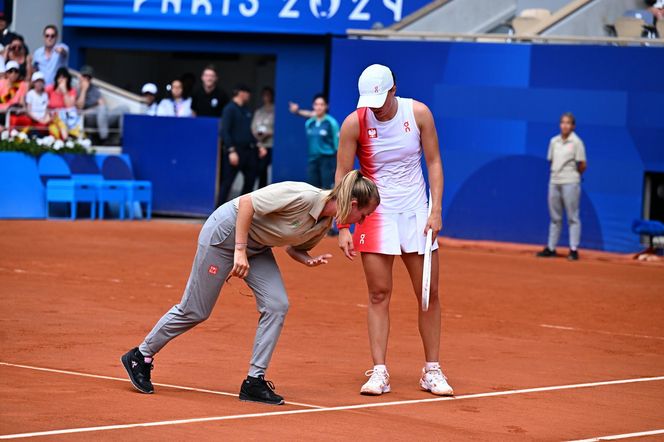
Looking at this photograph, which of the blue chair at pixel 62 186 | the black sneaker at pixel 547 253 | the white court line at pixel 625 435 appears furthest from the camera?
the blue chair at pixel 62 186

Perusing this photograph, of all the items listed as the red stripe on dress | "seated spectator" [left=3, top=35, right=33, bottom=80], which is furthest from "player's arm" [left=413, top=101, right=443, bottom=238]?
"seated spectator" [left=3, top=35, right=33, bottom=80]

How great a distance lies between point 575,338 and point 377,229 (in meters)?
3.79

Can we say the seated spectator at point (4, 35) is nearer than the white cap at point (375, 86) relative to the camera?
No

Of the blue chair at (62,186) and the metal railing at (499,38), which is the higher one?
the metal railing at (499,38)

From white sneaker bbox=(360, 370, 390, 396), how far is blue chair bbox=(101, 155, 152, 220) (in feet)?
47.3

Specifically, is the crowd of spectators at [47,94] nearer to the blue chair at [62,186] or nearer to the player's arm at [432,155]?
the blue chair at [62,186]

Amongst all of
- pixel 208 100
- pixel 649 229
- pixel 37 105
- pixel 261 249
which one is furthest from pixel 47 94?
pixel 261 249

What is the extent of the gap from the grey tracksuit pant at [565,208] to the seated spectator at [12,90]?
30.9ft

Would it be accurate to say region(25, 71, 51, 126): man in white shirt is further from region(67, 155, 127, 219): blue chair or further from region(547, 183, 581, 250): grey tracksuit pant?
region(547, 183, 581, 250): grey tracksuit pant

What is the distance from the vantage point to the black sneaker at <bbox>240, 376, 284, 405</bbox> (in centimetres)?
750

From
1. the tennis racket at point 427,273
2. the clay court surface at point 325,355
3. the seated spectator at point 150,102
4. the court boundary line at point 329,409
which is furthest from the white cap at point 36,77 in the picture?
the tennis racket at point 427,273

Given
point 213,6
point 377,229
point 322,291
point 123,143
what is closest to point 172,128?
point 123,143

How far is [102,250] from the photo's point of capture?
16.7 meters

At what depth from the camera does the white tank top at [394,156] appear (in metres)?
8.11
